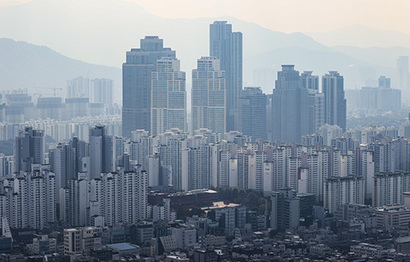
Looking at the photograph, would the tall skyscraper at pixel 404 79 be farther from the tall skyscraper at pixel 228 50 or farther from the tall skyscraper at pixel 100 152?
the tall skyscraper at pixel 100 152

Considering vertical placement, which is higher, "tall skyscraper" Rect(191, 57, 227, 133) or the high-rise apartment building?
"tall skyscraper" Rect(191, 57, 227, 133)

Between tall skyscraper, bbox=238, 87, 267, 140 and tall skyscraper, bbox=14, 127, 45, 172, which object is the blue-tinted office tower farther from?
tall skyscraper, bbox=14, 127, 45, 172

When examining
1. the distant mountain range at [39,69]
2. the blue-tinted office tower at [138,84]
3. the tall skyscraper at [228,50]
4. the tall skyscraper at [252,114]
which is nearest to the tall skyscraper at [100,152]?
the blue-tinted office tower at [138,84]

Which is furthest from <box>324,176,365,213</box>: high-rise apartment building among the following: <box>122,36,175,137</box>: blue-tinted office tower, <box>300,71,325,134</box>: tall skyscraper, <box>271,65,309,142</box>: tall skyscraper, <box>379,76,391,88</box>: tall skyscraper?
<box>379,76,391,88</box>: tall skyscraper

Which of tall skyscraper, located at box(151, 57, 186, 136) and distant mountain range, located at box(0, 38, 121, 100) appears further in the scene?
tall skyscraper, located at box(151, 57, 186, 136)

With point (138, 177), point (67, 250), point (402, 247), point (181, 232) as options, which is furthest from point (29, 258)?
point (402, 247)

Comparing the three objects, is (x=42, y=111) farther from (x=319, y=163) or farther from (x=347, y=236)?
(x=347, y=236)

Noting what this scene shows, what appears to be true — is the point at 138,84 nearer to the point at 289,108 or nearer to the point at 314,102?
the point at 289,108
